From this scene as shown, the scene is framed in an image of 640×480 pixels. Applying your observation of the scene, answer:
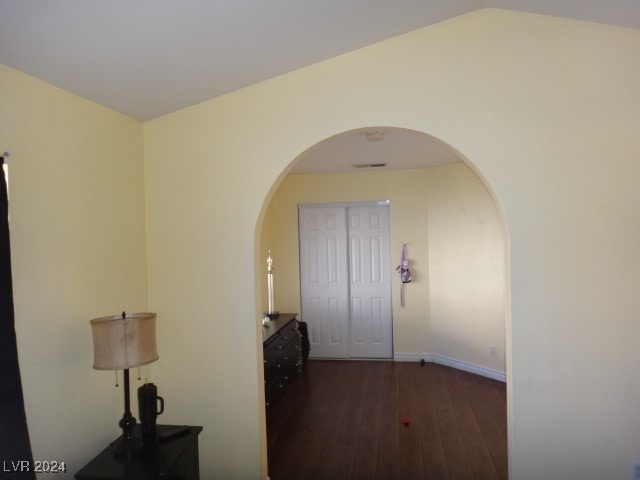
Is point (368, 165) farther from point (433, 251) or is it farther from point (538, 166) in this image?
point (538, 166)

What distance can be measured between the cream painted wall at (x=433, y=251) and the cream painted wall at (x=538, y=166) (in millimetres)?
2645

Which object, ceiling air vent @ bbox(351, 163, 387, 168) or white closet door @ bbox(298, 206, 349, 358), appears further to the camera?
white closet door @ bbox(298, 206, 349, 358)

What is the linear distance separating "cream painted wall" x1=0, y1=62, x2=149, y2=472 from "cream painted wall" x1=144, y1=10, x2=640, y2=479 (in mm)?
694

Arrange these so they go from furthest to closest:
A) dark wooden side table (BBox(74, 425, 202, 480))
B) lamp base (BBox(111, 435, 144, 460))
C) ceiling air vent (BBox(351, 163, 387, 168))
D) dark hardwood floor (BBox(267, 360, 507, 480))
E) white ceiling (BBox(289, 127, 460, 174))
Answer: ceiling air vent (BBox(351, 163, 387, 168))
white ceiling (BBox(289, 127, 460, 174))
dark hardwood floor (BBox(267, 360, 507, 480))
lamp base (BBox(111, 435, 144, 460))
dark wooden side table (BBox(74, 425, 202, 480))

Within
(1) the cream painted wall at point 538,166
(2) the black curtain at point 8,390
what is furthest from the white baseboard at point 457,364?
(2) the black curtain at point 8,390

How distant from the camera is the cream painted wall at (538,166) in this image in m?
2.38

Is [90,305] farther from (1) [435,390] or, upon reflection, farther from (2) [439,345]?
(2) [439,345]

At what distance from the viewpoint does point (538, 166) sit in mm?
2445

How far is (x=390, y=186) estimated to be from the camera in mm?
5910

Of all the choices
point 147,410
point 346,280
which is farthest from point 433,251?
point 147,410

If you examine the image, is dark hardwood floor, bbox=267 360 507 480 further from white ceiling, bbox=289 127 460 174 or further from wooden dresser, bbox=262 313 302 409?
white ceiling, bbox=289 127 460 174

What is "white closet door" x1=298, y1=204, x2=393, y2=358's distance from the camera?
19.7ft

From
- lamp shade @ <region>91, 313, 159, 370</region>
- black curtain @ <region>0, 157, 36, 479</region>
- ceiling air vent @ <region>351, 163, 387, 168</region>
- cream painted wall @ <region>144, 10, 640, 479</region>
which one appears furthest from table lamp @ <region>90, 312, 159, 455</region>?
ceiling air vent @ <region>351, 163, 387, 168</region>

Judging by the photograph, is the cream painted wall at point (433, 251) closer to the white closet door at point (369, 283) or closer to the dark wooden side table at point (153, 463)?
the white closet door at point (369, 283)
